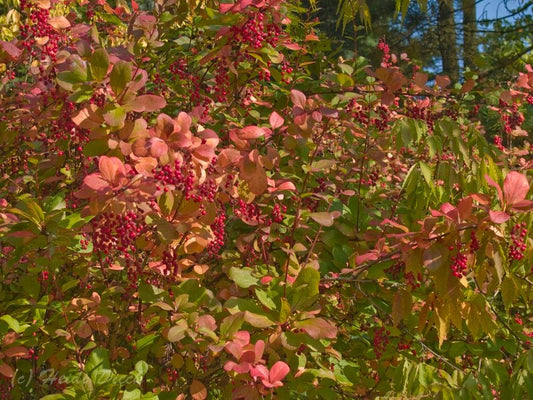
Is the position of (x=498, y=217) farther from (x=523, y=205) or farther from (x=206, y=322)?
(x=206, y=322)

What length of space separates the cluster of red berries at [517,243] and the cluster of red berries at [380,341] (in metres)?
0.67

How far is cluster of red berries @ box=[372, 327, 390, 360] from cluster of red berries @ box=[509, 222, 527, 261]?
26.4 inches

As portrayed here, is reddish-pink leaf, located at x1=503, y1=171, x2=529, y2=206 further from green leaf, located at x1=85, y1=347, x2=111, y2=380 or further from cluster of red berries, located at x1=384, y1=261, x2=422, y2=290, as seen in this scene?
green leaf, located at x1=85, y1=347, x2=111, y2=380

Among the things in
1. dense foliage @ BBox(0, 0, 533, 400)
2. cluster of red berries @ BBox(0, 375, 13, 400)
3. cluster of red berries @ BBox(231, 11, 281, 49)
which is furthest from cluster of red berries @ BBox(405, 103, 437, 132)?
cluster of red berries @ BBox(0, 375, 13, 400)

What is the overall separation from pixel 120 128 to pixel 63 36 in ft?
2.57

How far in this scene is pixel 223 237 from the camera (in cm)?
215

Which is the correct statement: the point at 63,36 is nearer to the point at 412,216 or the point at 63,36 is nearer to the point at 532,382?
the point at 412,216

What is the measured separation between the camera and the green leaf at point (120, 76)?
5.36ft

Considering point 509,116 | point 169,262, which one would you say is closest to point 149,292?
point 169,262

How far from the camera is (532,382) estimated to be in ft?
5.99

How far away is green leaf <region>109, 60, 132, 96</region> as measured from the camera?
1.63m

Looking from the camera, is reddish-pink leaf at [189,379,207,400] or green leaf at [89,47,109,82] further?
reddish-pink leaf at [189,379,207,400]

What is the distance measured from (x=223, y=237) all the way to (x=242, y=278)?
263 mm

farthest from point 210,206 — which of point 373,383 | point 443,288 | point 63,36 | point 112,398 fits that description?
point 373,383
